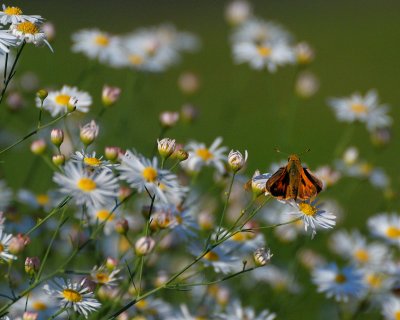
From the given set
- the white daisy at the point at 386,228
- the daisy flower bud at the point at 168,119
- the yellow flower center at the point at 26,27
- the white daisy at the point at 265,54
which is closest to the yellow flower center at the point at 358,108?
the white daisy at the point at 265,54

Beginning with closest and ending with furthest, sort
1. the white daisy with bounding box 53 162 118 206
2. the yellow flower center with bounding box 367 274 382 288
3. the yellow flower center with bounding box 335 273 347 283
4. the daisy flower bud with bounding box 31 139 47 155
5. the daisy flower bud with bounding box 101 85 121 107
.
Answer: the white daisy with bounding box 53 162 118 206 < the daisy flower bud with bounding box 31 139 47 155 < the daisy flower bud with bounding box 101 85 121 107 < the yellow flower center with bounding box 335 273 347 283 < the yellow flower center with bounding box 367 274 382 288

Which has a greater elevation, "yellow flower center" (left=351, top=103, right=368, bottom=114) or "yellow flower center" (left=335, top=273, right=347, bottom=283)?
"yellow flower center" (left=351, top=103, right=368, bottom=114)

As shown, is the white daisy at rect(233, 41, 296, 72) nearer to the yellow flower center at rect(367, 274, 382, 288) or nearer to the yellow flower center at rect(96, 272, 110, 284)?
the yellow flower center at rect(367, 274, 382, 288)

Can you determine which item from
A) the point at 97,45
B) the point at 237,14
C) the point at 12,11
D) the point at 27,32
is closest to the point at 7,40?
the point at 27,32

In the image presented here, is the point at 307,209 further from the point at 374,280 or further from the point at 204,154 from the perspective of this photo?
the point at 374,280

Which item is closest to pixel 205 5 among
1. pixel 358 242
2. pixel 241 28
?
pixel 241 28

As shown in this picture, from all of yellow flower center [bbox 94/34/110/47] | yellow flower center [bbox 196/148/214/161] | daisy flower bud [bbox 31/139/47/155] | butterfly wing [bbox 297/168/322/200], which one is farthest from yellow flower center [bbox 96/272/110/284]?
yellow flower center [bbox 94/34/110/47]
